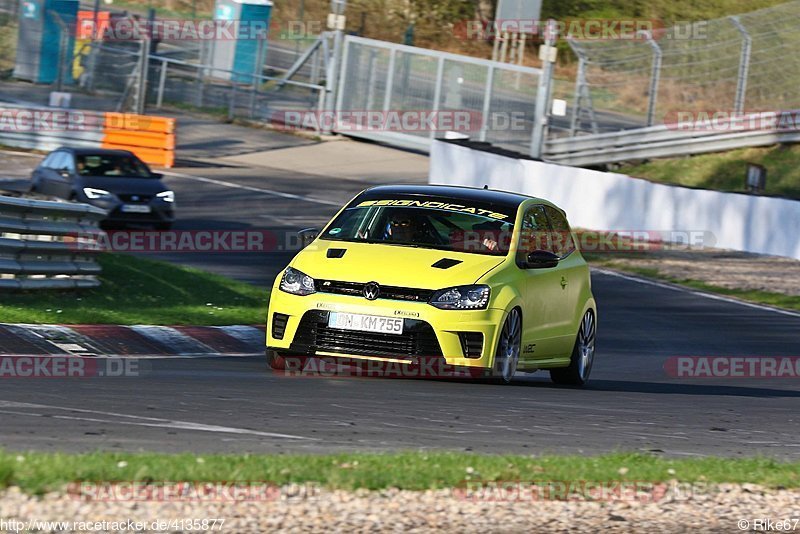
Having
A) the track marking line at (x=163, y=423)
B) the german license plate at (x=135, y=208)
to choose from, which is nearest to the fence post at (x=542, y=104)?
the german license plate at (x=135, y=208)

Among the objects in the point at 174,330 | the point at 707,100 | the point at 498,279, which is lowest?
the point at 174,330

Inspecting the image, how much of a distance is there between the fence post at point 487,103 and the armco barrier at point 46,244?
23212 mm

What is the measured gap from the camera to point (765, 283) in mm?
23031

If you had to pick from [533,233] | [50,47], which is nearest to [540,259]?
[533,233]

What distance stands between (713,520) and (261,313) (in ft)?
32.3

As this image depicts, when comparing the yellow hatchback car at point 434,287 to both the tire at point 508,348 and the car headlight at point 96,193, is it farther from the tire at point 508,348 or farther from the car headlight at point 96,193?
the car headlight at point 96,193

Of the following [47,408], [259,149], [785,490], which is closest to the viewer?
[785,490]

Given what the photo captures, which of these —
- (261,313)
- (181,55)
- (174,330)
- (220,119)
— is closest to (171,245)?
(261,313)

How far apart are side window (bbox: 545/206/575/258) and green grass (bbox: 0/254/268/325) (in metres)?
3.95

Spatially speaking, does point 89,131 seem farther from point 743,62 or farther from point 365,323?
point 365,323

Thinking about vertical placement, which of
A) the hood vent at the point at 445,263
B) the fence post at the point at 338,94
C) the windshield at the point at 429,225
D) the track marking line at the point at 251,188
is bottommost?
the track marking line at the point at 251,188

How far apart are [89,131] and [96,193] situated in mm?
11213

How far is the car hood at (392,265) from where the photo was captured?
10.3m

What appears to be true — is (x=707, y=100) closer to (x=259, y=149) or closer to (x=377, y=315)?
(x=259, y=149)
